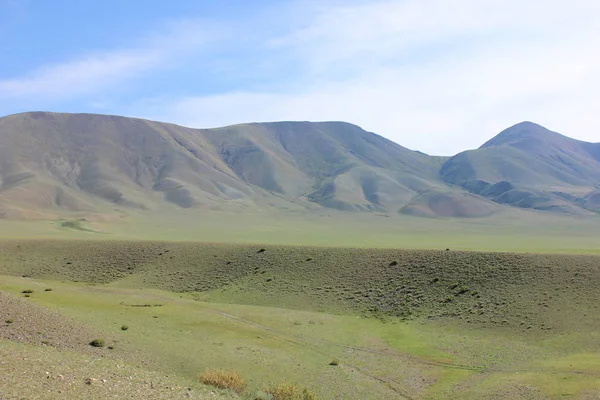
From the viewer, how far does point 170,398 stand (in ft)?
74.9

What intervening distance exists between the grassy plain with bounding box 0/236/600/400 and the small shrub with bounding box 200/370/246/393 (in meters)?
1.44

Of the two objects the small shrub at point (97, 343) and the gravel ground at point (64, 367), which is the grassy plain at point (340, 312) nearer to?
the small shrub at point (97, 343)

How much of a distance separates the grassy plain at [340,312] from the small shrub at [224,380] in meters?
1.44

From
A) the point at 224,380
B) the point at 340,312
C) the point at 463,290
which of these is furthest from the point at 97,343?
the point at 463,290

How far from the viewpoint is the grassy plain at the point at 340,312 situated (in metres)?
35.6

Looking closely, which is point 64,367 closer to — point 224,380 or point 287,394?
point 224,380

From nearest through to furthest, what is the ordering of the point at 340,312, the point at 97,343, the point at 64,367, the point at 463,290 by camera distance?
the point at 64,367 → the point at 97,343 → the point at 340,312 → the point at 463,290

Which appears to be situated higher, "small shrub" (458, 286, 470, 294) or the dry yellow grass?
"small shrub" (458, 286, 470, 294)

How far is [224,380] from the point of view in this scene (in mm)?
29125

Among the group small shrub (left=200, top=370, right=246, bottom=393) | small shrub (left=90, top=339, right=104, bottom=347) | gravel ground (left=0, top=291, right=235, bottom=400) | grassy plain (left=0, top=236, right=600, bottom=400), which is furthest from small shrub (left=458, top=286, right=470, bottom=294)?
small shrub (left=90, top=339, right=104, bottom=347)

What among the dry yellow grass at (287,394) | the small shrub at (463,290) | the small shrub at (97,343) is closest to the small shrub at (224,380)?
the dry yellow grass at (287,394)

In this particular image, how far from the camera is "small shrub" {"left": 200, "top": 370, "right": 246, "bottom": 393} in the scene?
94.1ft

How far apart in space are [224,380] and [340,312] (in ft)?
106

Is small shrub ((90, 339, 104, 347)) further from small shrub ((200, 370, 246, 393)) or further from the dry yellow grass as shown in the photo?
the dry yellow grass
